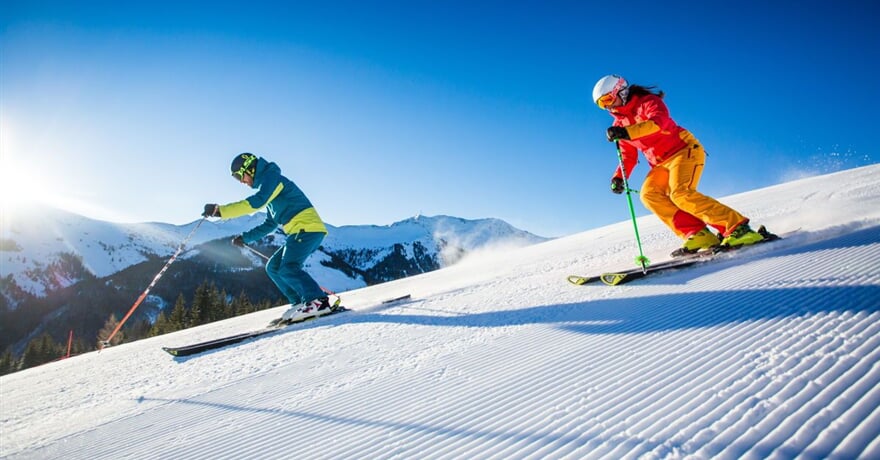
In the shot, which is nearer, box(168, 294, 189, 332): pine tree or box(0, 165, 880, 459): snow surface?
box(0, 165, 880, 459): snow surface

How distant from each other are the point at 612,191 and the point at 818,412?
453 centimetres

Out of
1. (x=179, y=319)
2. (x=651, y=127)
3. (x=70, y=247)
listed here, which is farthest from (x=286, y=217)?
(x=70, y=247)

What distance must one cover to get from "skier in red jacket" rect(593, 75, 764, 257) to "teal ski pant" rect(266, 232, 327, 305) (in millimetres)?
4437

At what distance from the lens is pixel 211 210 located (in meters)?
5.66

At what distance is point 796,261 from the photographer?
3.50 metres

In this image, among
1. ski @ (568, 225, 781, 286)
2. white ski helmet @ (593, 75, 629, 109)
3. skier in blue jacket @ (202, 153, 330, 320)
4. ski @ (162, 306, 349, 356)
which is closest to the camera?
ski @ (568, 225, 781, 286)

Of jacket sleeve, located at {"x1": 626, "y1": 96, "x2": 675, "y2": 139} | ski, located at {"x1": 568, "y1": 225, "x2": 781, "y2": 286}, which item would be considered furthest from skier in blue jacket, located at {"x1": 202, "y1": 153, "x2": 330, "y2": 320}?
jacket sleeve, located at {"x1": 626, "y1": 96, "x2": 675, "y2": 139}

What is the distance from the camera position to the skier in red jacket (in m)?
4.59

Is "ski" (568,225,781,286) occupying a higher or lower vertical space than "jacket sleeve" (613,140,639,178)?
lower

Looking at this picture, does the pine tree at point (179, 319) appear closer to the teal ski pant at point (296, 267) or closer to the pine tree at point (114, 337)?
the pine tree at point (114, 337)

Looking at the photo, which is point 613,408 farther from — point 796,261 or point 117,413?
point 117,413

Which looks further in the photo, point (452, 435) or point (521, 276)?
point (521, 276)

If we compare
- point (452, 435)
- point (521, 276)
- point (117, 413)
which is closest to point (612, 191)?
point (521, 276)

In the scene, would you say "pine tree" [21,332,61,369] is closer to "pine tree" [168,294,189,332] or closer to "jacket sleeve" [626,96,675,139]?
"pine tree" [168,294,189,332]
